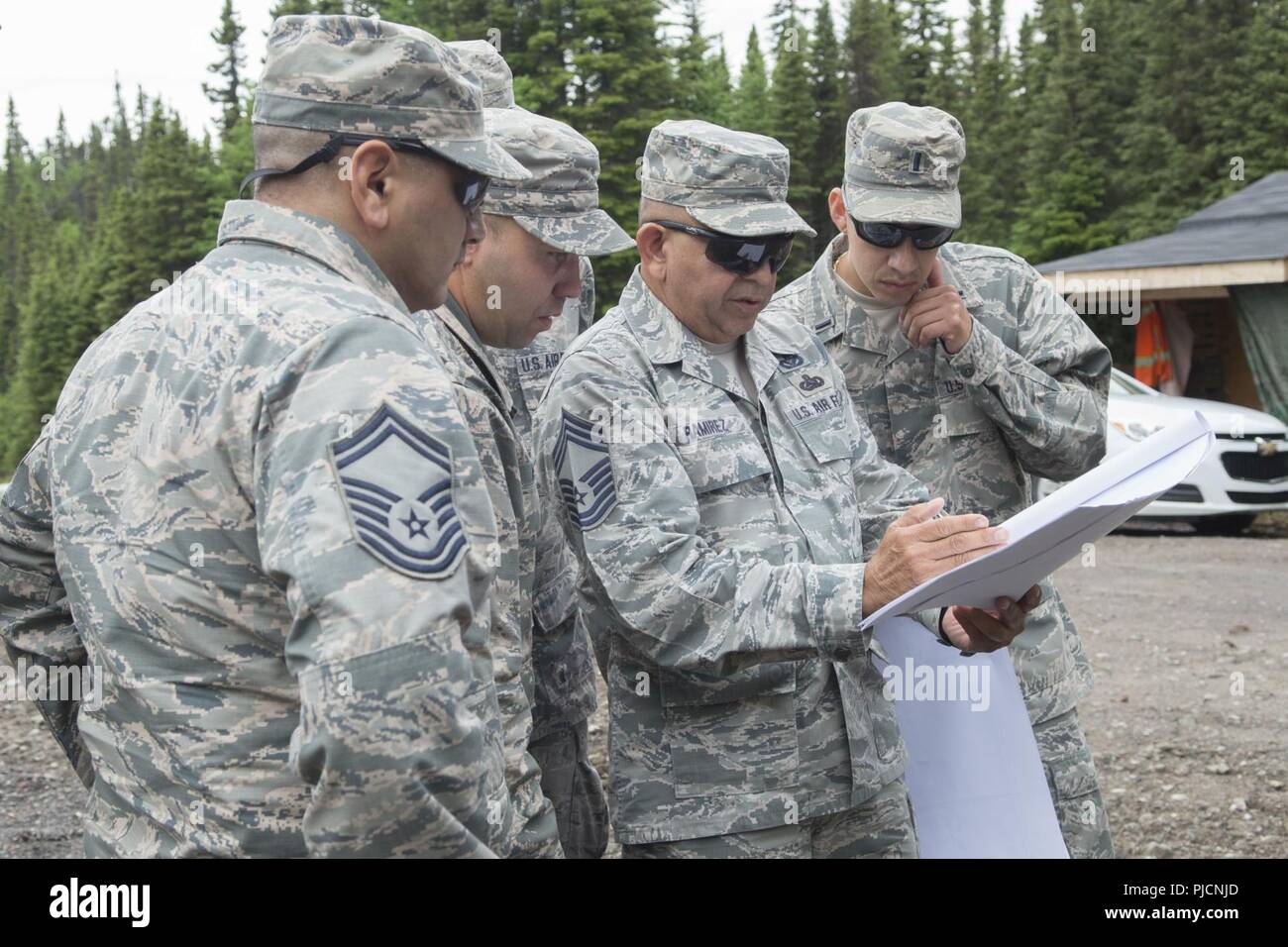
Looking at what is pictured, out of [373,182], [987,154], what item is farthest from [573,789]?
[987,154]

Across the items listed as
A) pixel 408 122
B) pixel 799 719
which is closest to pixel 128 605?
pixel 408 122

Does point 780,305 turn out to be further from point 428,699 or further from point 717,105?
point 717,105

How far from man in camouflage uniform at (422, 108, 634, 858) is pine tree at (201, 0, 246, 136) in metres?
50.8

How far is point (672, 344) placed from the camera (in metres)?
2.77

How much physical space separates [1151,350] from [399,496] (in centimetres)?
1708

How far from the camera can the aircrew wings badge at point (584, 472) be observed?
255 centimetres

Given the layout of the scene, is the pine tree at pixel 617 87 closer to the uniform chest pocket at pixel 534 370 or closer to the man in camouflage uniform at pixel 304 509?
the uniform chest pocket at pixel 534 370

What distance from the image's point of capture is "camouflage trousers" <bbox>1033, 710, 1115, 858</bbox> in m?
3.35

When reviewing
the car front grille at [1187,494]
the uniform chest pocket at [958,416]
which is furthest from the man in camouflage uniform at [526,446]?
the car front grille at [1187,494]

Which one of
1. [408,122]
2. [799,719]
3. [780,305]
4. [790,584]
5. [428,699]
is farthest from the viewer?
[780,305]

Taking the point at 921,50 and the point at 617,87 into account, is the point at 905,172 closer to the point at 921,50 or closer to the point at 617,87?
the point at 617,87

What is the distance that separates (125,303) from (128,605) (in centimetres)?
4392

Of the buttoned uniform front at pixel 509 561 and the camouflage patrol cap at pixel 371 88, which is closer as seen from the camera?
the camouflage patrol cap at pixel 371 88
